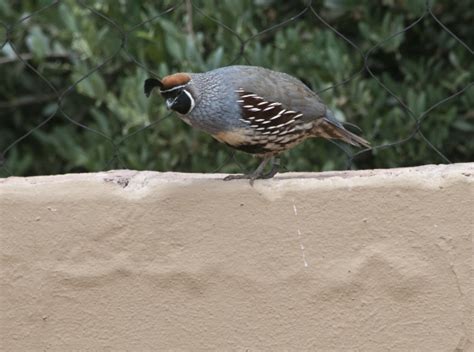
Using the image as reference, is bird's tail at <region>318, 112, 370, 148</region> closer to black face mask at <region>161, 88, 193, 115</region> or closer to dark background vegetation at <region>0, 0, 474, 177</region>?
black face mask at <region>161, 88, 193, 115</region>

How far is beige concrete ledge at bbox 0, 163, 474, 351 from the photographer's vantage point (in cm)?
277

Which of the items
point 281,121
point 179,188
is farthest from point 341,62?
point 179,188

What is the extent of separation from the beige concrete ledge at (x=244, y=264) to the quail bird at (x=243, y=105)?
0.18 m

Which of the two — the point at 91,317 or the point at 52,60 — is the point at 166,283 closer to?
the point at 91,317

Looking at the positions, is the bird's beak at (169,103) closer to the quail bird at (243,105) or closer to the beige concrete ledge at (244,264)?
the quail bird at (243,105)

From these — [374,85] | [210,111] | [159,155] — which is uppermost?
[210,111]

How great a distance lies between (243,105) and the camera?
294 centimetres

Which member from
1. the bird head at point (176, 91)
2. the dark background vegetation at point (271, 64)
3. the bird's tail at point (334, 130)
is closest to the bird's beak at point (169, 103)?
the bird head at point (176, 91)

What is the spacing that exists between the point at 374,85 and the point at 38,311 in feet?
5.15


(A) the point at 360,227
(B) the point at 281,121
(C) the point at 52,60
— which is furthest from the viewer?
(C) the point at 52,60

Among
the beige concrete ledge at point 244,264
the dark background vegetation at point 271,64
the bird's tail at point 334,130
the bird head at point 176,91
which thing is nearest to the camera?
the beige concrete ledge at point 244,264

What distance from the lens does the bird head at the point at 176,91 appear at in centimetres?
289

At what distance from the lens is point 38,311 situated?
2.82 meters

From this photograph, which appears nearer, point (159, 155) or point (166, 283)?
point (166, 283)
